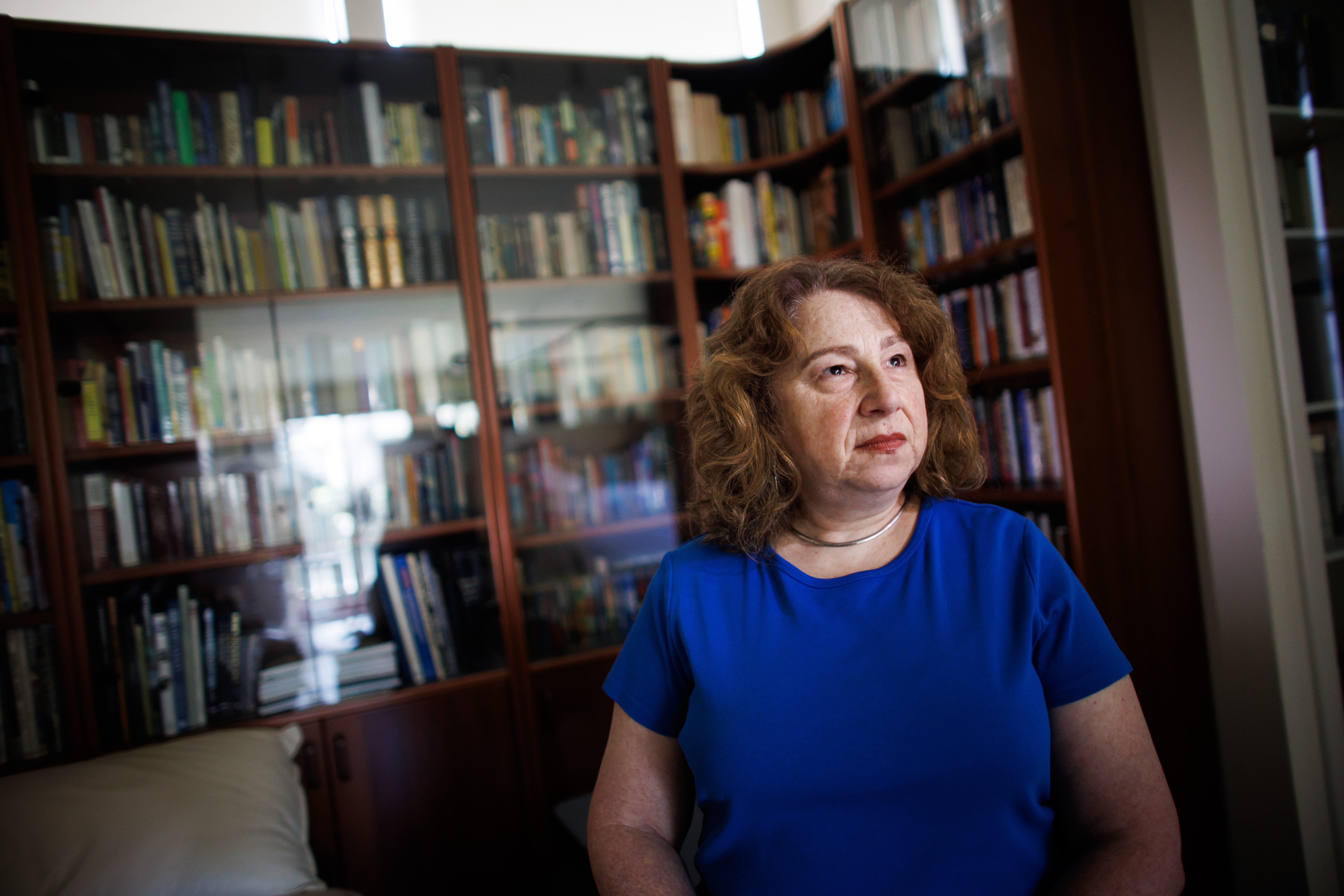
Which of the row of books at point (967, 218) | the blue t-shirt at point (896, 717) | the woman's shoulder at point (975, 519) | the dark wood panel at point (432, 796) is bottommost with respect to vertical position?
the dark wood panel at point (432, 796)

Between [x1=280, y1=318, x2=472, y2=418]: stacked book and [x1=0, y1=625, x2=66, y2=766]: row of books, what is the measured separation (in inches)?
32.7

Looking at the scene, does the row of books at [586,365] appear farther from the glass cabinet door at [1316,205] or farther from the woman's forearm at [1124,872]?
the woman's forearm at [1124,872]

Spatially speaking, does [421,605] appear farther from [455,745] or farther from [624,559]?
[624,559]

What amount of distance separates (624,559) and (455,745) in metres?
0.75

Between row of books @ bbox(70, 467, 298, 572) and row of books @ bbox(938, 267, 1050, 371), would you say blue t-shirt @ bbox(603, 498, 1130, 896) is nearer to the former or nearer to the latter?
row of books @ bbox(938, 267, 1050, 371)

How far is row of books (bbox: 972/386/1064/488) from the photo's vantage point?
196cm

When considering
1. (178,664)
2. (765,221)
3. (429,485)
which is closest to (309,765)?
(178,664)

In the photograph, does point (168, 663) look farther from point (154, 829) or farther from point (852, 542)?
point (852, 542)

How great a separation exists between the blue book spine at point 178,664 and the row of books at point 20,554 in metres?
0.27

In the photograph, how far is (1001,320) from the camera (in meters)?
2.12

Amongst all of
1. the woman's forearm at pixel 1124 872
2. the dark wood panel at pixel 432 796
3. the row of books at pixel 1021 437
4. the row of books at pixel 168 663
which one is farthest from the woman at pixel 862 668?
the row of books at pixel 168 663

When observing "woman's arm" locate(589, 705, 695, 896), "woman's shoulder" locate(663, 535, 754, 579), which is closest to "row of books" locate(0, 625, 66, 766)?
"woman's arm" locate(589, 705, 695, 896)

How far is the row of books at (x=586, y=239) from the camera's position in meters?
2.36

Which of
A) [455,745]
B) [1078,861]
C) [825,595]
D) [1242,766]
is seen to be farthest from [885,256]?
[455,745]
